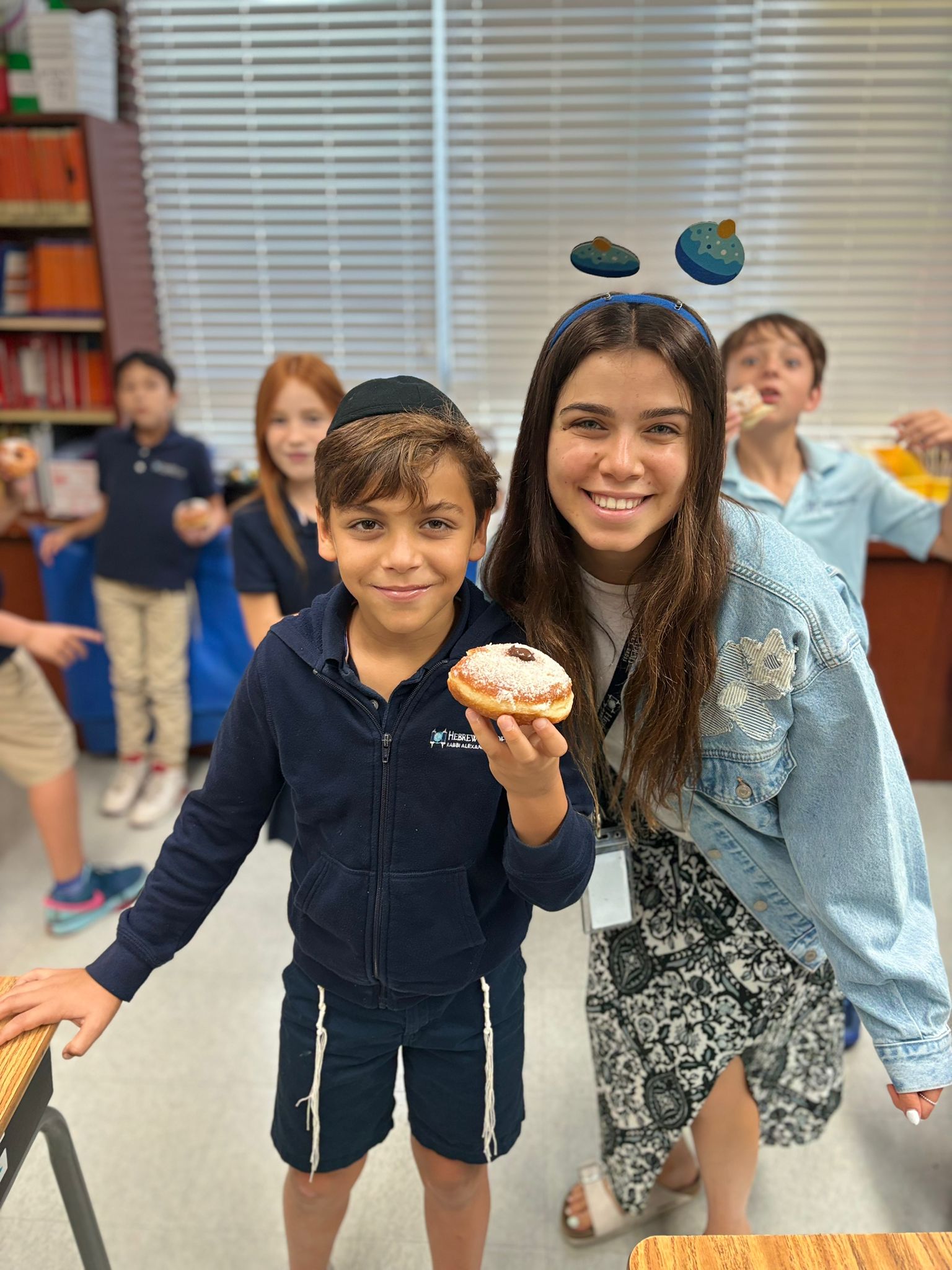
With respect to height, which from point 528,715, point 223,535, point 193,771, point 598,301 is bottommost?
point 193,771

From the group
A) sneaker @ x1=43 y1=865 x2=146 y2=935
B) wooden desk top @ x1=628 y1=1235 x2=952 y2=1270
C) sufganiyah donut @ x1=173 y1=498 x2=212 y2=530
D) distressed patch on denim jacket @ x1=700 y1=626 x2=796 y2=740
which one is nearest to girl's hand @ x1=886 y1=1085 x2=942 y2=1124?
wooden desk top @ x1=628 y1=1235 x2=952 y2=1270

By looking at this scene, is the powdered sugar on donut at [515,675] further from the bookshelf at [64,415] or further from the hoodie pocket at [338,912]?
the bookshelf at [64,415]

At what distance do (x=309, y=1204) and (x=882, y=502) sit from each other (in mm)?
1794

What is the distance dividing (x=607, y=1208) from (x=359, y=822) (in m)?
1.05

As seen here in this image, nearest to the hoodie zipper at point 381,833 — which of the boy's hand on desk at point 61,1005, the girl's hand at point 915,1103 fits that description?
the boy's hand on desk at point 61,1005

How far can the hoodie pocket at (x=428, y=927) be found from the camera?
43.3 inches

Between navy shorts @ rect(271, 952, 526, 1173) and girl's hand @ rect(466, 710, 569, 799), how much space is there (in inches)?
16.0

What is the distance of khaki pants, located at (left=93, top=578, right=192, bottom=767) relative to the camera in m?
2.99

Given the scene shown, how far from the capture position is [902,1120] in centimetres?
194

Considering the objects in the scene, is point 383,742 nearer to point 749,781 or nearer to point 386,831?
point 386,831

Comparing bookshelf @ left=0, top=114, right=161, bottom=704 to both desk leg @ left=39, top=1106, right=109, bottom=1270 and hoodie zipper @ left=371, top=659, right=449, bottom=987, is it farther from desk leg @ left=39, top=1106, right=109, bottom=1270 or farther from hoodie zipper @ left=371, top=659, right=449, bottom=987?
hoodie zipper @ left=371, top=659, right=449, bottom=987

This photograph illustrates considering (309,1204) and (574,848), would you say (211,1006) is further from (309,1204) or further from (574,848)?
(574,848)

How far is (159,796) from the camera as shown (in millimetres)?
3023

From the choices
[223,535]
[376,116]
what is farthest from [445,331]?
[223,535]
